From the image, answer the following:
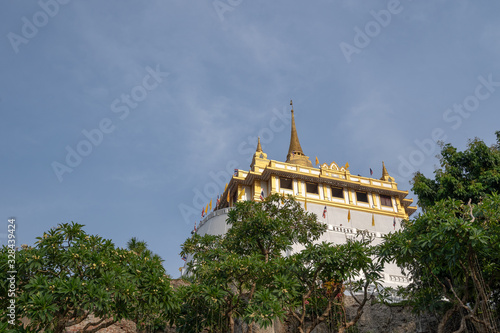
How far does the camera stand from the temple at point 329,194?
111 ft

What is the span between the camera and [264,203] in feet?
72.6

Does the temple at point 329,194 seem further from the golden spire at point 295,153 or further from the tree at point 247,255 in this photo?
the tree at point 247,255

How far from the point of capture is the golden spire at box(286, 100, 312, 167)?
41.5m

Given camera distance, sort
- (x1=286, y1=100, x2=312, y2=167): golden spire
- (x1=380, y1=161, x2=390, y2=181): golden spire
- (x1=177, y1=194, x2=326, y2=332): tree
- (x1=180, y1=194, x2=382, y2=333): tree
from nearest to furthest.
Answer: (x1=180, y1=194, x2=382, y2=333): tree → (x1=177, y1=194, x2=326, y2=332): tree → (x1=380, y1=161, x2=390, y2=181): golden spire → (x1=286, y1=100, x2=312, y2=167): golden spire

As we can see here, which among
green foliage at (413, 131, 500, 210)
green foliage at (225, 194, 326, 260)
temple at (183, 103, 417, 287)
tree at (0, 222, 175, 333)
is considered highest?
temple at (183, 103, 417, 287)

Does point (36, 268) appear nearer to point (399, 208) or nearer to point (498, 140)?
point (498, 140)

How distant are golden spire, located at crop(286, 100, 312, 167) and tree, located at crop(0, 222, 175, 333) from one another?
91.6 feet

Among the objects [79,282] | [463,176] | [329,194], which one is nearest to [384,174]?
[329,194]

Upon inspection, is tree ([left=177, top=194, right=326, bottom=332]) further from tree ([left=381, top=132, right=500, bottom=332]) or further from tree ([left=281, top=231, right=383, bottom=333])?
tree ([left=381, top=132, right=500, bottom=332])

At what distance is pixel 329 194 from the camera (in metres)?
35.4

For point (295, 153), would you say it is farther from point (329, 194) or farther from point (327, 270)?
point (327, 270)

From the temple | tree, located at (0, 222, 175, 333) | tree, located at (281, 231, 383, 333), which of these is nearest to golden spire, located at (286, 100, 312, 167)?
the temple

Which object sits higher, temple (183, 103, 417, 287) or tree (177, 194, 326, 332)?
temple (183, 103, 417, 287)

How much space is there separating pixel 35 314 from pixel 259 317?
19.1ft
